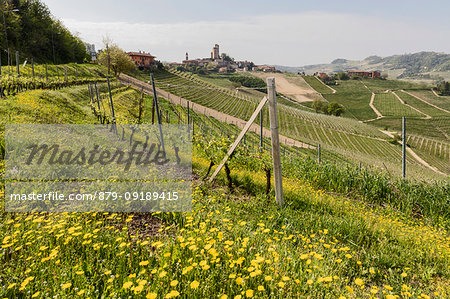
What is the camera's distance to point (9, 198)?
15.0 ft

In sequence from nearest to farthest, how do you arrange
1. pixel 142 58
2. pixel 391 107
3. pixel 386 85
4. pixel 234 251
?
1. pixel 234 251
2. pixel 391 107
3. pixel 142 58
4. pixel 386 85

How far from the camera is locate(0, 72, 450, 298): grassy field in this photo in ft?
8.22

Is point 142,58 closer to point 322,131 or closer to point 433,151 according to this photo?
point 322,131

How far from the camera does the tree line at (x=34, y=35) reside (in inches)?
1661

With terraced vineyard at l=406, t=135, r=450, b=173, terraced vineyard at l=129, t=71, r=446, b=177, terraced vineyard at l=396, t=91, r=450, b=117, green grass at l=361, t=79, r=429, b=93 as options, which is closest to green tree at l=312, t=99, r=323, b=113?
terraced vineyard at l=129, t=71, r=446, b=177

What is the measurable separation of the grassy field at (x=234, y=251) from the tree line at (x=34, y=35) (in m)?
50.7

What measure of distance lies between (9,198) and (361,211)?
7.12 m

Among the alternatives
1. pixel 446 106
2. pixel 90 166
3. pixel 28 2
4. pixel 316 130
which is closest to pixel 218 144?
pixel 90 166

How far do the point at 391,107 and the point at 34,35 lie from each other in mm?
127813

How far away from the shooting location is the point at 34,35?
1861 inches

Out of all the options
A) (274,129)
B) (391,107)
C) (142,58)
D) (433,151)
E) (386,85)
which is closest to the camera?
(274,129)

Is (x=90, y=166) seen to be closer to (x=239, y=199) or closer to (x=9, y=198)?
(x=9, y=198)

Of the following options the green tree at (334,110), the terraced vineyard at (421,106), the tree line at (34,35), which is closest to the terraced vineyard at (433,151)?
the green tree at (334,110)

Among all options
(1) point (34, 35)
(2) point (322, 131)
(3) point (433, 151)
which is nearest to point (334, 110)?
(3) point (433, 151)
